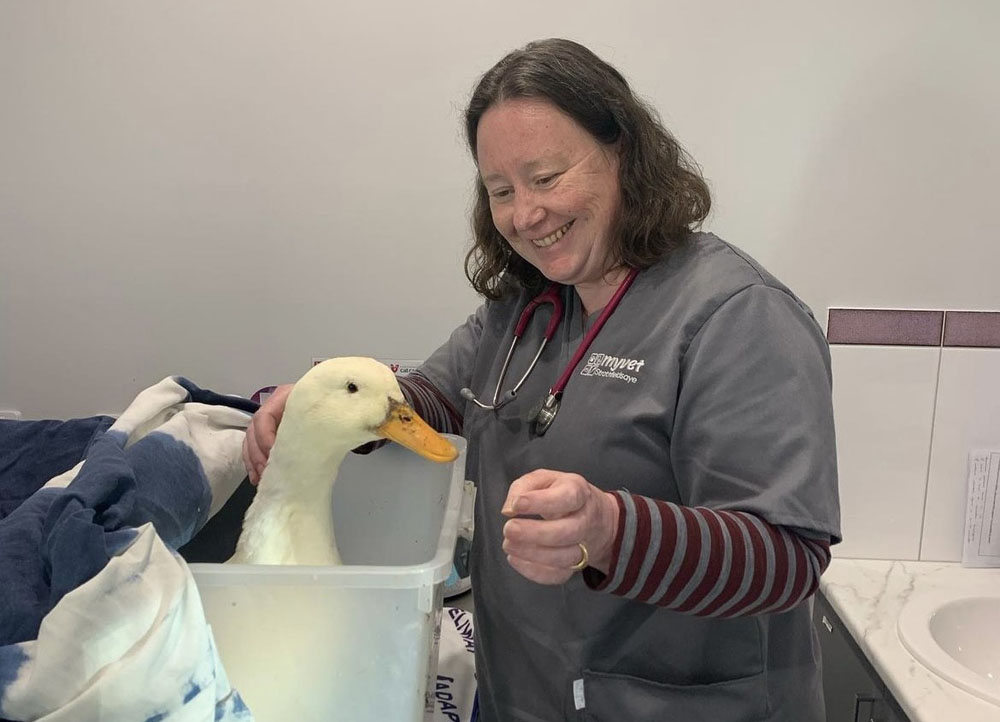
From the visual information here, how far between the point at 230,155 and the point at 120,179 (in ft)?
0.62

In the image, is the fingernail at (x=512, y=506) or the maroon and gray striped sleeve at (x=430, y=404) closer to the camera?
the fingernail at (x=512, y=506)

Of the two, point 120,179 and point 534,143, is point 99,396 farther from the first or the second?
point 534,143

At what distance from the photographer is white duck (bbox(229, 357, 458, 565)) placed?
28.8 inches

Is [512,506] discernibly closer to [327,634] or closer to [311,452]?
[327,634]

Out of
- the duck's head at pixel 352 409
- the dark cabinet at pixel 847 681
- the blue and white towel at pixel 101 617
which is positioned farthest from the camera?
the dark cabinet at pixel 847 681

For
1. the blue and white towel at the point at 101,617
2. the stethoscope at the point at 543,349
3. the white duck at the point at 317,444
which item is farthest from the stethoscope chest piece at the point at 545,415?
the blue and white towel at the point at 101,617

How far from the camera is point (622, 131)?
0.80 meters

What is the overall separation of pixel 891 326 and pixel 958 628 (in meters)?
0.48

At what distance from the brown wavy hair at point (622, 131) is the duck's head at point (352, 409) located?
0.86 ft

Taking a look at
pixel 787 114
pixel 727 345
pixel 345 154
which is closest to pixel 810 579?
pixel 727 345

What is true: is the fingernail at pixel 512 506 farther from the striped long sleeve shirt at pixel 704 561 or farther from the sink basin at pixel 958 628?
the sink basin at pixel 958 628

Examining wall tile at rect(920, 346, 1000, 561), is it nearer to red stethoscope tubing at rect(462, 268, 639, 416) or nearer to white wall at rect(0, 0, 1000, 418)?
white wall at rect(0, 0, 1000, 418)

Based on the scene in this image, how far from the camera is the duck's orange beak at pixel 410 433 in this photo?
0.74 metres

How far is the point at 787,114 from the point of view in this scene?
1275 mm
